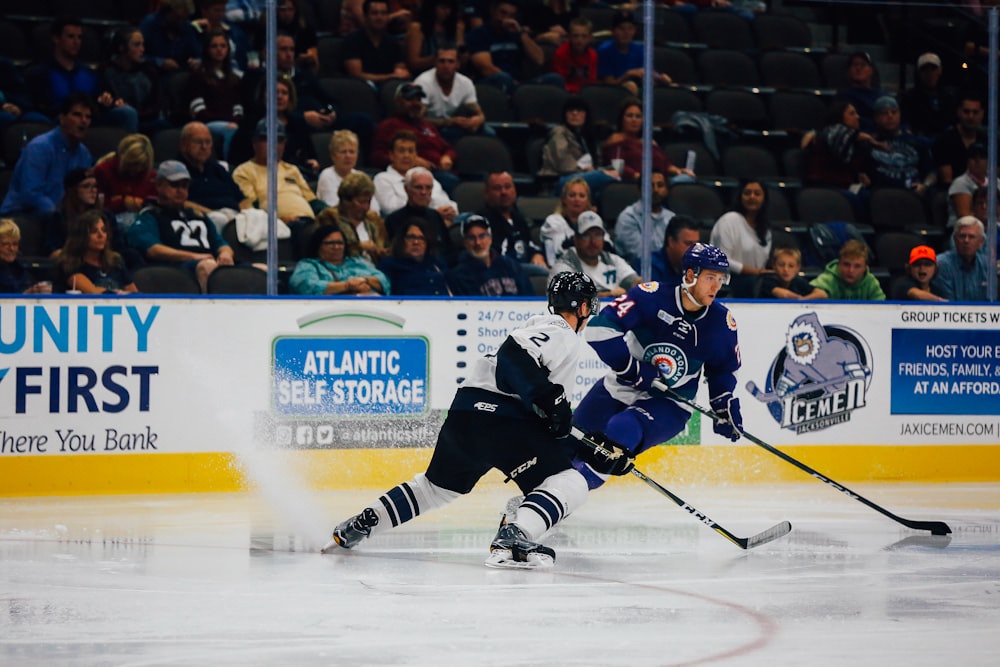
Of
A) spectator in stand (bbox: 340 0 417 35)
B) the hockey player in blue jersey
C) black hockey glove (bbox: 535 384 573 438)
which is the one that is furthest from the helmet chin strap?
spectator in stand (bbox: 340 0 417 35)

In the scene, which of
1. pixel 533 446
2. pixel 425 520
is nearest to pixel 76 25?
pixel 425 520

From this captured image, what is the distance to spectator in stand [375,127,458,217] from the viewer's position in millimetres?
7523

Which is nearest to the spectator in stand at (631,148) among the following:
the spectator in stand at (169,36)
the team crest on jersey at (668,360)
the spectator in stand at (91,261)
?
the team crest on jersey at (668,360)

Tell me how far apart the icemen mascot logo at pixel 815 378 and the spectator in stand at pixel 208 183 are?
115 inches

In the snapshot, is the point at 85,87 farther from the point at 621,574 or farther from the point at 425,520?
the point at 621,574

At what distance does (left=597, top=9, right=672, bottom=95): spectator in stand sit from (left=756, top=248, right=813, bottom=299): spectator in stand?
120 centimetres

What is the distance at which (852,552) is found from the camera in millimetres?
5734

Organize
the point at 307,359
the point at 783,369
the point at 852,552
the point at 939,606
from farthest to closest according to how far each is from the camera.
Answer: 1. the point at 783,369
2. the point at 307,359
3. the point at 852,552
4. the point at 939,606

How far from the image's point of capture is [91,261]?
6922 mm

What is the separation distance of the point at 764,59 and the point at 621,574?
190 inches

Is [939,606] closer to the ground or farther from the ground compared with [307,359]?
closer to the ground

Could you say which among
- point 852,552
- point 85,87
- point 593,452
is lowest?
point 852,552

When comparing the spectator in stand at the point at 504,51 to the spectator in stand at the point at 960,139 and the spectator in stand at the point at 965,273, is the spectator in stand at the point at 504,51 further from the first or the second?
the spectator in stand at the point at 965,273

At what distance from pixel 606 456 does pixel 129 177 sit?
3.09m
